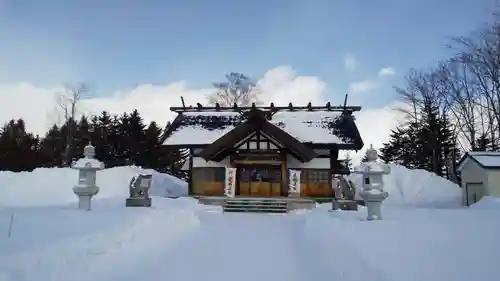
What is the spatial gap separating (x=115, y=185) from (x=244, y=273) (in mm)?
20535

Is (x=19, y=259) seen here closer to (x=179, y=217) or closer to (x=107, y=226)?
(x=107, y=226)

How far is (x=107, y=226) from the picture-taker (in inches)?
303

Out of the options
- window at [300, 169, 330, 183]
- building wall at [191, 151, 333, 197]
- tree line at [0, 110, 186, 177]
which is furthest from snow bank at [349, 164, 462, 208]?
tree line at [0, 110, 186, 177]

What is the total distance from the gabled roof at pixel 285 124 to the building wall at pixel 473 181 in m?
5.67

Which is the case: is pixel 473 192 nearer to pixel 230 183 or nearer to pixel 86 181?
pixel 230 183

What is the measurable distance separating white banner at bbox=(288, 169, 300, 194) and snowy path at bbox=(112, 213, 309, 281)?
10819mm

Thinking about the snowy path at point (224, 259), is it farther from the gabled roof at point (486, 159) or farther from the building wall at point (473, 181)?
the building wall at point (473, 181)

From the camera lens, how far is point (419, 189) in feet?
83.3

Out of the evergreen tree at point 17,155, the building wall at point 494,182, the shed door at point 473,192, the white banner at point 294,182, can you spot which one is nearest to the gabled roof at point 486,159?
the building wall at point 494,182

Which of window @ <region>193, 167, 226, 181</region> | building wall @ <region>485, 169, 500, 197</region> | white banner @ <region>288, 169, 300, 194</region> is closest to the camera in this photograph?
building wall @ <region>485, 169, 500, 197</region>

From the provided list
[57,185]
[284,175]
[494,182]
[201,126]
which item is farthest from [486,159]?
[57,185]

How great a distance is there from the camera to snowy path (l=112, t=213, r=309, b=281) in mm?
5109

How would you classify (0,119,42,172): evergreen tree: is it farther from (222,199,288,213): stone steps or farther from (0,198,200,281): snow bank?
(0,198,200,281): snow bank

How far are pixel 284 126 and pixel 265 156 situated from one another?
3.76m
